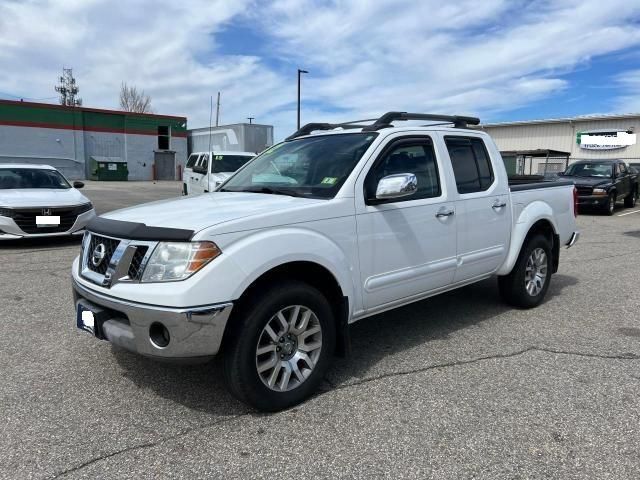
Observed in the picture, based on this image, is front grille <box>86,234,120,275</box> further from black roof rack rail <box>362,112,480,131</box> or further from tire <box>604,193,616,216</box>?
tire <box>604,193,616,216</box>

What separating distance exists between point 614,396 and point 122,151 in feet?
136

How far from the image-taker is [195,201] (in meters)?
3.82

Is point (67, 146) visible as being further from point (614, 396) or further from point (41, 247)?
point (614, 396)

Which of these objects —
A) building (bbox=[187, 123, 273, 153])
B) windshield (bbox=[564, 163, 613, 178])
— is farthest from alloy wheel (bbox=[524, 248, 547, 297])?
building (bbox=[187, 123, 273, 153])

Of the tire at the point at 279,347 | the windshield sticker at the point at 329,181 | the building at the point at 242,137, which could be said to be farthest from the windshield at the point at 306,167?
the building at the point at 242,137

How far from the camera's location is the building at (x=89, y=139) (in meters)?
35.4

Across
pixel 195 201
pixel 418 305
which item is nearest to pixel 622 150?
pixel 418 305

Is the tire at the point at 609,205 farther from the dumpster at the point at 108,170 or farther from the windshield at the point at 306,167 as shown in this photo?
the dumpster at the point at 108,170

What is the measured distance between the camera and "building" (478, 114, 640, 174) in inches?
1256

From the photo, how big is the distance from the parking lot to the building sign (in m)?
32.3

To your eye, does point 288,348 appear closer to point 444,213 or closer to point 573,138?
point 444,213

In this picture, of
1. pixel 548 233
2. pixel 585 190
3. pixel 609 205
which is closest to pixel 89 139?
pixel 585 190

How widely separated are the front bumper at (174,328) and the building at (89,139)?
3678 cm

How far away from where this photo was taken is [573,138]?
34750 millimetres
